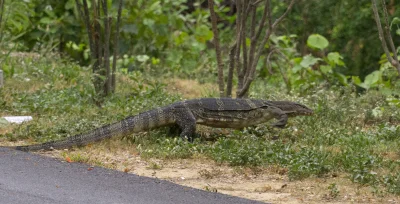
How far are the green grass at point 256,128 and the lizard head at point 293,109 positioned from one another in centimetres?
13

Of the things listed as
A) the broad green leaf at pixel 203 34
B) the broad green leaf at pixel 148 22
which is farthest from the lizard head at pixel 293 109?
the broad green leaf at pixel 203 34

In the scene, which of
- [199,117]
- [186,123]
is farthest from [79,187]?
[199,117]

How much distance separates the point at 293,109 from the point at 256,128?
0.69m

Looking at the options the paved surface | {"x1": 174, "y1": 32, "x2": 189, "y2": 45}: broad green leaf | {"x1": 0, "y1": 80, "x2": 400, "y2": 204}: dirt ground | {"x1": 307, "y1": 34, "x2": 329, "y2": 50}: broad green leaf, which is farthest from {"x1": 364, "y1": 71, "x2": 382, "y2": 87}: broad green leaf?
the paved surface

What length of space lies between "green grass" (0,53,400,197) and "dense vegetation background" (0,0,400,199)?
0.02 m

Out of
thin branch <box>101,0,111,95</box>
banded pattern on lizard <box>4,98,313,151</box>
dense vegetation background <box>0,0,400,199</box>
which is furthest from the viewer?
thin branch <box>101,0,111,95</box>

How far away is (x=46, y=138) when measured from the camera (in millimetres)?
8609

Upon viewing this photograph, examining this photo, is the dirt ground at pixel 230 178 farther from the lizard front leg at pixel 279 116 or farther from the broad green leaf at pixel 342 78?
the broad green leaf at pixel 342 78

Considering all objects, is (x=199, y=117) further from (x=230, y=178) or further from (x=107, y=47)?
(x=107, y=47)

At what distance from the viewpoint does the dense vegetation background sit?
7.91m

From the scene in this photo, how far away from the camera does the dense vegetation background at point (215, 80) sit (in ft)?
25.9

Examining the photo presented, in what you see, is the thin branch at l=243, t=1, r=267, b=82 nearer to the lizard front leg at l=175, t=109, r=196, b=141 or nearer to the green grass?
the green grass

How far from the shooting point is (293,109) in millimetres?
9773

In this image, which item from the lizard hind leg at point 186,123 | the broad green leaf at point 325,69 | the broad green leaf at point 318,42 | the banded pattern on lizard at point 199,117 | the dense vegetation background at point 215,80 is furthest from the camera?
the broad green leaf at point 318,42
